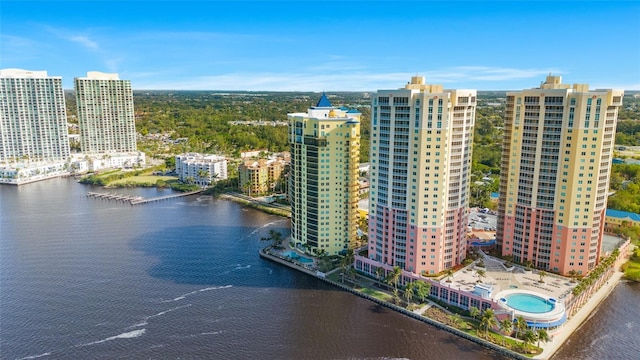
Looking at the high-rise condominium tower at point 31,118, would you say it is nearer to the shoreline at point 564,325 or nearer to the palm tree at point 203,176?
the palm tree at point 203,176

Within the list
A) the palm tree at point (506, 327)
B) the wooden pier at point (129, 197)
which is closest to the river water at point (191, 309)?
the palm tree at point (506, 327)

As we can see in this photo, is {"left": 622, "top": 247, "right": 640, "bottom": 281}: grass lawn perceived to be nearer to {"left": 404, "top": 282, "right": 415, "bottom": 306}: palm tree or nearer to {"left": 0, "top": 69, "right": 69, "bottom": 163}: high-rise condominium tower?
{"left": 404, "top": 282, "right": 415, "bottom": 306}: palm tree

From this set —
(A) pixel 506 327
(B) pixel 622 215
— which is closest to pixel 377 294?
(A) pixel 506 327

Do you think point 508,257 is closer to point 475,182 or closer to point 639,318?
point 639,318

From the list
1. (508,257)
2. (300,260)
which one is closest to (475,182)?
(508,257)

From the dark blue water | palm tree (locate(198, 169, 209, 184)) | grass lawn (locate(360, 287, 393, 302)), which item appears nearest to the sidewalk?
the dark blue water

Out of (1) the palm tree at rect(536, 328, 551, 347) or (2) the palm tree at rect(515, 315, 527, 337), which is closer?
(1) the palm tree at rect(536, 328, 551, 347)
